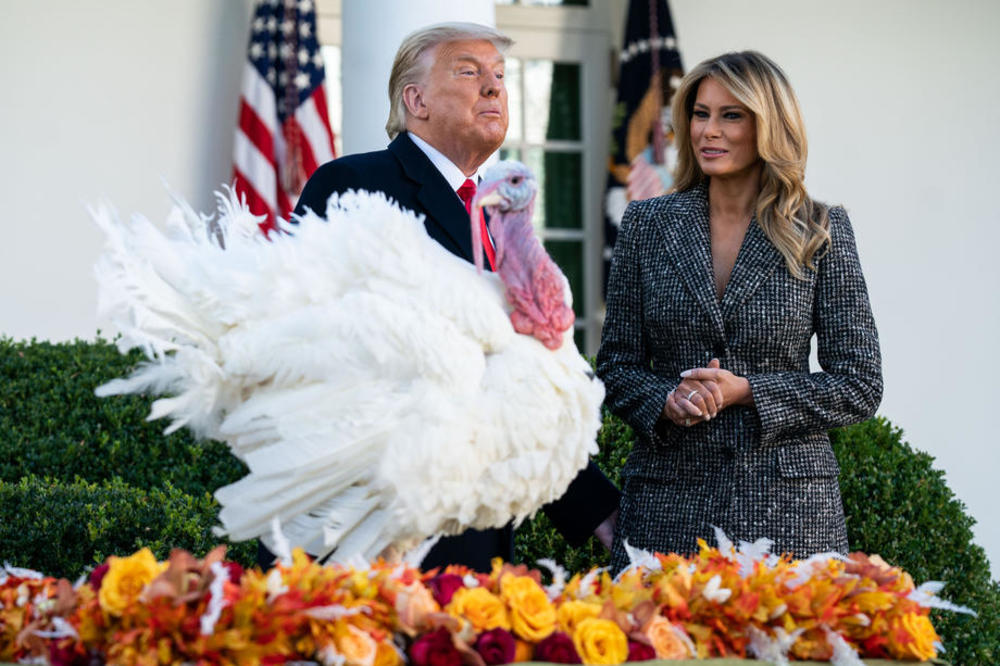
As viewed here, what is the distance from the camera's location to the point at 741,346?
2826mm

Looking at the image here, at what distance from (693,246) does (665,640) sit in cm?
107

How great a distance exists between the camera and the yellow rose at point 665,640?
2.11m

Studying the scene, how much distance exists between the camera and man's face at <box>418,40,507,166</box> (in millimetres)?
2656

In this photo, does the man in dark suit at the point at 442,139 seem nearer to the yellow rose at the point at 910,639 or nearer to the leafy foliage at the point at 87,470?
the yellow rose at the point at 910,639

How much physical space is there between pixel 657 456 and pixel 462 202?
28.7 inches

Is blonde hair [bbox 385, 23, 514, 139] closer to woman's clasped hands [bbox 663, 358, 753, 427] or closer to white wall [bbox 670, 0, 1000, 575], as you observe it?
woman's clasped hands [bbox 663, 358, 753, 427]

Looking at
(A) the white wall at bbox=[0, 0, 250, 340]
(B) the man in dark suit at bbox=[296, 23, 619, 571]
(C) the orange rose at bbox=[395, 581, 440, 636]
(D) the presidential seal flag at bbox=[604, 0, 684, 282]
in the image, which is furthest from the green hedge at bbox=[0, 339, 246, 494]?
(D) the presidential seal flag at bbox=[604, 0, 684, 282]

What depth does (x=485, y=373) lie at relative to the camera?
7.11 feet

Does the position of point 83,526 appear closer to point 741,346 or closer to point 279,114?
point 741,346

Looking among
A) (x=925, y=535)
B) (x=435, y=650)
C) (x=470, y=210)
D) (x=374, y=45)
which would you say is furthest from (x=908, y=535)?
Result: (x=374, y=45)

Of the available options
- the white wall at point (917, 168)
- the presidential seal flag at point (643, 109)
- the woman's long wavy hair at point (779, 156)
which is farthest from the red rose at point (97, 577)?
the white wall at point (917, 168)

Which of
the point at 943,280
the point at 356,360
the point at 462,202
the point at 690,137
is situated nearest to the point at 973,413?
the point at 943,280

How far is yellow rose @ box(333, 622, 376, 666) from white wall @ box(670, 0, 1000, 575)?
5.83m

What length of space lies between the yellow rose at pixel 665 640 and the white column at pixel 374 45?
10.5 feet
